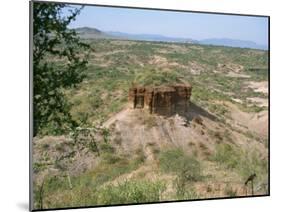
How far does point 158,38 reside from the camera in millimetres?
5020

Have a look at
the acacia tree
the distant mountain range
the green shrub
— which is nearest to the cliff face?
the distant mountain range

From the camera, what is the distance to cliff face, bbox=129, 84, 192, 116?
16.3ft

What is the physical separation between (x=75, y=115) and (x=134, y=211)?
0.91 m

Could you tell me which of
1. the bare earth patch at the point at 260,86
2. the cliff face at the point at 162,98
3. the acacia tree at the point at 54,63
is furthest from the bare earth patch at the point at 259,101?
the acacia tree at the point at 54,63

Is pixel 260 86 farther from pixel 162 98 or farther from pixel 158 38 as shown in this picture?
pixel 158 38

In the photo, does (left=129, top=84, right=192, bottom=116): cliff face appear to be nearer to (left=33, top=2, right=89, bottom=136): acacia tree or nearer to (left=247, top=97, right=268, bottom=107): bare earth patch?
(left=33, top=2, right=89, bottom=136): acacia tree

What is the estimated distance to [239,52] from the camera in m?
5.30

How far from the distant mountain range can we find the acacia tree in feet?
0.32

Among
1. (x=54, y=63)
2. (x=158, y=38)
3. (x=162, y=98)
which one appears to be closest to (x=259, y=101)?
(x=162, y=98)

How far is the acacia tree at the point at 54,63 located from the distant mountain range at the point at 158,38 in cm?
10

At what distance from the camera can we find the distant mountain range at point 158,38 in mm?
4785

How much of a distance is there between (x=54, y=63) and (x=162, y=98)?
3.16 ft

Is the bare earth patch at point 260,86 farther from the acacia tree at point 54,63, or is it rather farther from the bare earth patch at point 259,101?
the acacia tree at point 54,63

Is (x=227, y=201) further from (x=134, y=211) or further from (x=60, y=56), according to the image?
(x=60, y=56)
